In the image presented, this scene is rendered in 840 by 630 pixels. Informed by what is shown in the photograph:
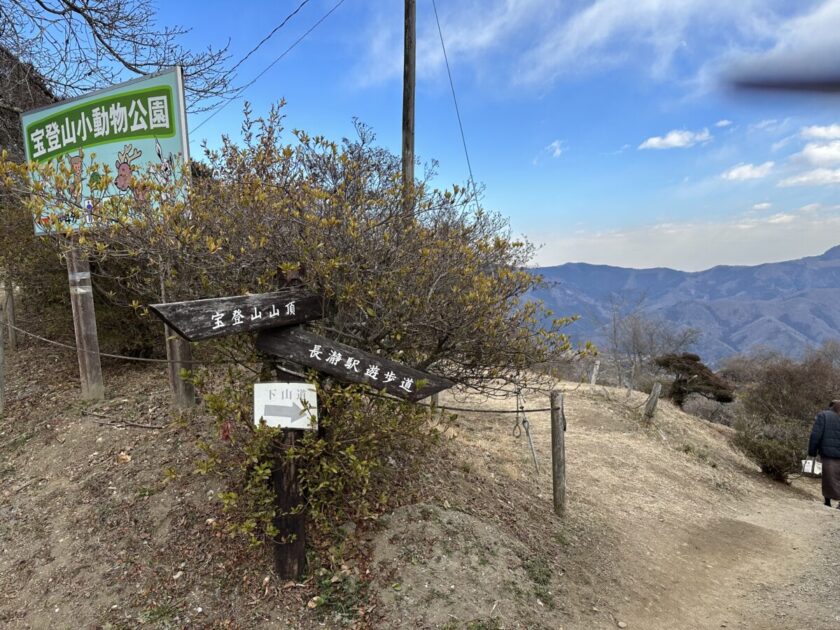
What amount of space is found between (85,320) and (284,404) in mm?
3959

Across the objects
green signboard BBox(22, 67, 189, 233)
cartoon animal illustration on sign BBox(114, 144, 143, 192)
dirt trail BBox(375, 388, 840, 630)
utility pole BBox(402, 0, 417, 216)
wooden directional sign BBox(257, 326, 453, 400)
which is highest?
utility pole BBox(402, 0, 417, 216)

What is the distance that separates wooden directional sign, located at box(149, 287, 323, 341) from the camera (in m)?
2.39

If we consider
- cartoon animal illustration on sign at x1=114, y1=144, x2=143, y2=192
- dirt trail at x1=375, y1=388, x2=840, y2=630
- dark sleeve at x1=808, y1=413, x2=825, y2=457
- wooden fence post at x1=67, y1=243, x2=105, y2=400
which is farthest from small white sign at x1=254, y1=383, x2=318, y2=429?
dark sleeve at x1=808, y1=413, x2=825, y2=457

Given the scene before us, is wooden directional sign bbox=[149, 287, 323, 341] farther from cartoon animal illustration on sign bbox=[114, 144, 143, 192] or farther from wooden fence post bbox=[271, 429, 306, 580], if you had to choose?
cartoon animal illustration on sign bbox=[114, 144, 143, 192]

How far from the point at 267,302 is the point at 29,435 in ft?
14.7

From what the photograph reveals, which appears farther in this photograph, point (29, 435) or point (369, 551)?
point (29, 435)

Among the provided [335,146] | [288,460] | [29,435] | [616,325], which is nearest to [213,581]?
[288,460]

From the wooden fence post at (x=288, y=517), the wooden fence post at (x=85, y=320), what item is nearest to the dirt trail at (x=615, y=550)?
the wooden fence post at (x=288, y=517)

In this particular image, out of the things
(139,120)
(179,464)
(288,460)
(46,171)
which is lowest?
(179,464)

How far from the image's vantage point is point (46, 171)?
112 inches

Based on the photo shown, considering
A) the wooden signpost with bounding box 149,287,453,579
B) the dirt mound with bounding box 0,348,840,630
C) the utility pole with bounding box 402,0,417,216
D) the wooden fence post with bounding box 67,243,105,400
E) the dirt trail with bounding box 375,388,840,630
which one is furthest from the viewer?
the utility pole with bounding box 402,0,417,216

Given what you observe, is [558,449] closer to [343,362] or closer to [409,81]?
[343,362]

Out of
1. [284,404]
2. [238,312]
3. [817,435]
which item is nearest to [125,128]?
[238,312]

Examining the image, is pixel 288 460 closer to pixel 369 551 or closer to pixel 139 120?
pixel 369 551
